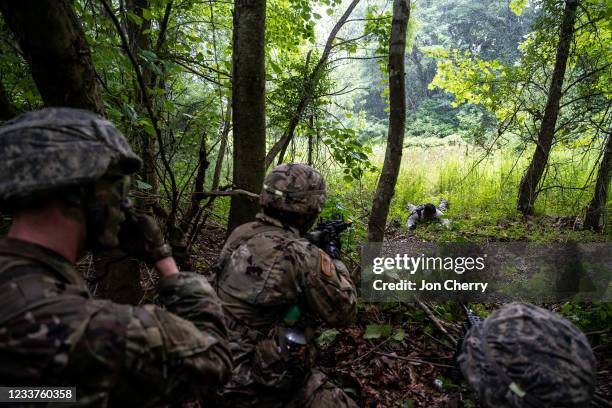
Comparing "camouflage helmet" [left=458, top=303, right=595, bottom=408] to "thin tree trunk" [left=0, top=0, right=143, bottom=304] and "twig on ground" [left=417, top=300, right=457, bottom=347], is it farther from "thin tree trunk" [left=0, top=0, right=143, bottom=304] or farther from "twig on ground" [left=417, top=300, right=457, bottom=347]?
"thin tree trunk" [left=0, top=0, right=143, bottom=304]

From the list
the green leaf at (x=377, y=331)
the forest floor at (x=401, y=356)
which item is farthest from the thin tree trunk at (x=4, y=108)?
the green leaf at (x=377, y=331)

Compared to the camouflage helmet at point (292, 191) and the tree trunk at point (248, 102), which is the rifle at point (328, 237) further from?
the tree trunk at point (248, 102)

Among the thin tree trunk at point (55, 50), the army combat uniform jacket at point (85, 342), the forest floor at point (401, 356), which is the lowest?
the forest floor at point (401, 356)

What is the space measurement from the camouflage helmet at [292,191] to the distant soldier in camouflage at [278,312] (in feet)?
0.67

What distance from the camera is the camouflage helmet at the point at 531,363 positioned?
1410 millimetres

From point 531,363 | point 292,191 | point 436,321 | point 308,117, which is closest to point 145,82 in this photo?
point 308,117

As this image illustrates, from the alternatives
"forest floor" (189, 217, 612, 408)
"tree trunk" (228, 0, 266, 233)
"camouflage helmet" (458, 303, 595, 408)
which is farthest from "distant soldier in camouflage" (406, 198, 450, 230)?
"camouflage helmet" (458, 303, 595, 408)

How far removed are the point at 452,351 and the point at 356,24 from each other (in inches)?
1281

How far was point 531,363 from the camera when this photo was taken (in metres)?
1.45

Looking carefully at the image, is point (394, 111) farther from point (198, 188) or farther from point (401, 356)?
point (401, 356)

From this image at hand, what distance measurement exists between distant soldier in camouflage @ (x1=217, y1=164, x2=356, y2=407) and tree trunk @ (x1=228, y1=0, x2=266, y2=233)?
878 mm

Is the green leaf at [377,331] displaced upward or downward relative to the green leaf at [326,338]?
upward

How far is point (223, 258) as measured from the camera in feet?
8.02

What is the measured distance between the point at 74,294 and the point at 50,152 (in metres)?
0.47
